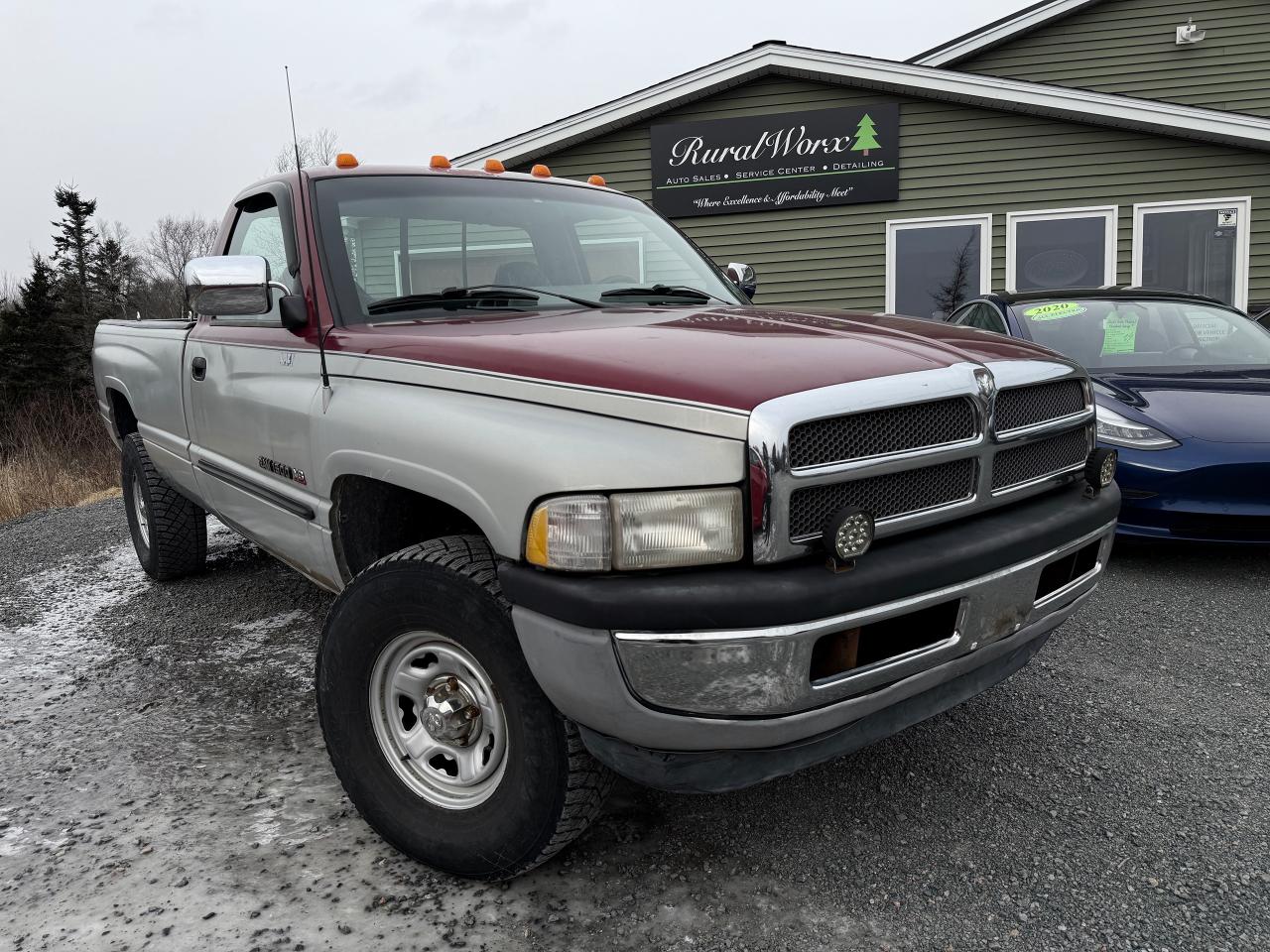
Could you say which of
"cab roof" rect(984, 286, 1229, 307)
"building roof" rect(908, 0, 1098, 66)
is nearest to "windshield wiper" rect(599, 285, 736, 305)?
"cab roof" rect(984, 286, 1229, 307)

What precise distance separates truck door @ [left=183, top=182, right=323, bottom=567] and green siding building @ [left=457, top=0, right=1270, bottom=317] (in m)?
8.11

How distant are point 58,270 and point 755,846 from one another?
39547mm

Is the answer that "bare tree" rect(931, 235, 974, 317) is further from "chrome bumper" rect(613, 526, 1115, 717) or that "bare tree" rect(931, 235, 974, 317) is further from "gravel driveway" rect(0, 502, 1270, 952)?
"chrome bumper" rect(613, 526, 1115, 717)

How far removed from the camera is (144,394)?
170 inches

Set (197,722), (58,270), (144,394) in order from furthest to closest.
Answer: (58,270)
(144,394)
(197,722)

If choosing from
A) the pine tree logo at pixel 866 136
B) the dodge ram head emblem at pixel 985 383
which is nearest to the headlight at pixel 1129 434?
the dodge ram head emblem at pixel 985 383

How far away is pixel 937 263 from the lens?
37.7 feet

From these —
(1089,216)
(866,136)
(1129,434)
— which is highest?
(866,136)

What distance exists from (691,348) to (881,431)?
461mm

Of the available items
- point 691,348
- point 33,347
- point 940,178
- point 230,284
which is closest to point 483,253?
point 230,284

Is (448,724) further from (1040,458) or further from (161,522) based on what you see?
(161,522)

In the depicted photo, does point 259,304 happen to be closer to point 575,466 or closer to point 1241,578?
point 575,466

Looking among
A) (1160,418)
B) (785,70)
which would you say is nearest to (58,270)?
(785,70)

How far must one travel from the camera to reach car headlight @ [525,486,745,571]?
5.77ft
